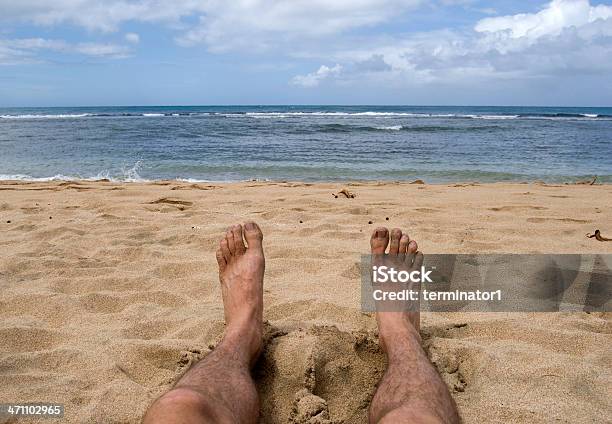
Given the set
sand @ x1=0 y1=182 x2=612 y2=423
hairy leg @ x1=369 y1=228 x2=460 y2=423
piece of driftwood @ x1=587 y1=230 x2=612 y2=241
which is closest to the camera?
hairy leg @ x1=369 y1=228 x2=460 y2=423

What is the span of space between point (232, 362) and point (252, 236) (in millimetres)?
846

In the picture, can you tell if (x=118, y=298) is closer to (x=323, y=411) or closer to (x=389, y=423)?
(x=323, y=411)

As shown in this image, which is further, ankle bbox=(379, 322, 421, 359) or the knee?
ankle bbox=(379, 322, 421, 359)

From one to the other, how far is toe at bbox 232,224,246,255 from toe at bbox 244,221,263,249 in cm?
3

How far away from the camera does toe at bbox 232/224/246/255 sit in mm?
2164

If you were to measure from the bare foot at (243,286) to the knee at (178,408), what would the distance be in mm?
398

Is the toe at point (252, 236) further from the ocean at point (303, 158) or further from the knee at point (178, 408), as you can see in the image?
the ocean at point (303, 158)

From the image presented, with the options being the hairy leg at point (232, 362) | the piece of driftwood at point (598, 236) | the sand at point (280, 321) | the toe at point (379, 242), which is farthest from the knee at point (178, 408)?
the piece of driftwood at point (598, 236)

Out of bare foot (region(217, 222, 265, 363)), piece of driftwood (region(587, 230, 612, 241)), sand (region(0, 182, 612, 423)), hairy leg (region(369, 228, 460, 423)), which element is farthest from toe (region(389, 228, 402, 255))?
piece of driftwood (region(587, 230, 612, 241))

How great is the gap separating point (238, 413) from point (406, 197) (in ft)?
11.6

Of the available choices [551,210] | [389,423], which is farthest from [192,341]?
[551,210]

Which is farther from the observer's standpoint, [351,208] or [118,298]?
[351,208]

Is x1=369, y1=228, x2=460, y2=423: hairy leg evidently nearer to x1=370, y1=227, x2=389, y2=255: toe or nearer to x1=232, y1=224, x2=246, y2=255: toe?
x1=370, y1=227, x2=389, y2=255: toe

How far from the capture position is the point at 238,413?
119cm
